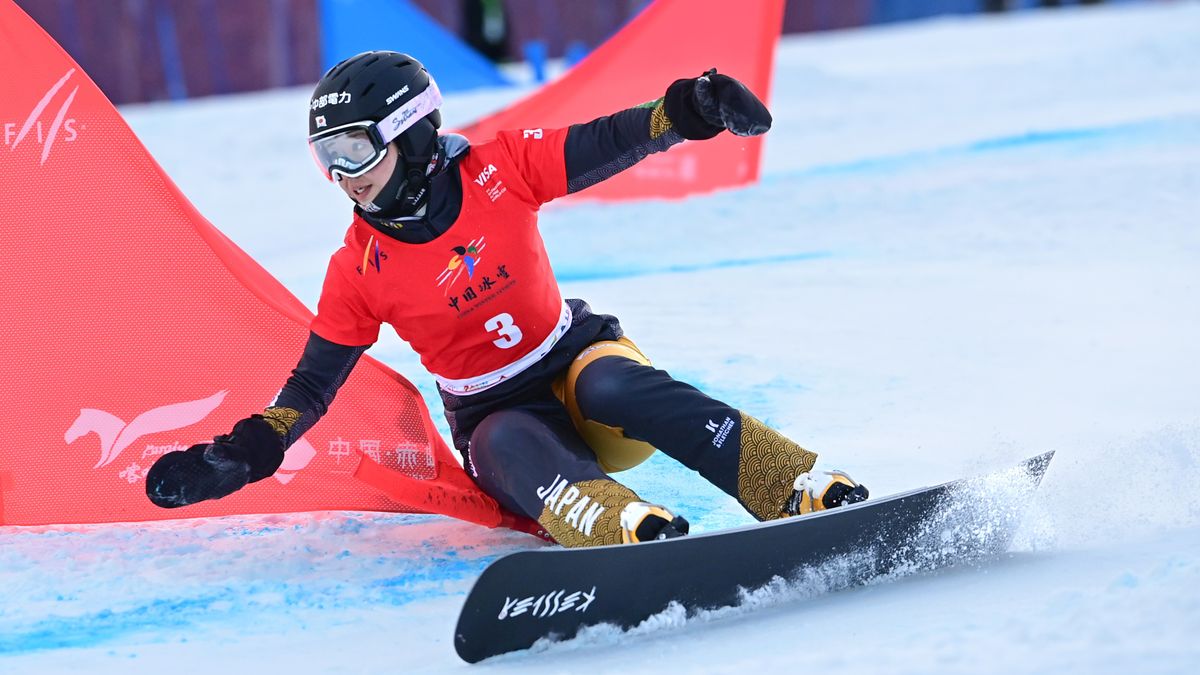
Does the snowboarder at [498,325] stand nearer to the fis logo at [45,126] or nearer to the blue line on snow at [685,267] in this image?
the fis logo at [45,126]

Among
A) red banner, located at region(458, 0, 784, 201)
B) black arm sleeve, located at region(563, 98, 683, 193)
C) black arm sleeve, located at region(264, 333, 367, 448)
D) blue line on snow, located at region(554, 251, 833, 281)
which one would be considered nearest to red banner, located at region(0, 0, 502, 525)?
black arm sleeve, located at region(264, 333, 367, 448)

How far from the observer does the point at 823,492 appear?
8.79 ft

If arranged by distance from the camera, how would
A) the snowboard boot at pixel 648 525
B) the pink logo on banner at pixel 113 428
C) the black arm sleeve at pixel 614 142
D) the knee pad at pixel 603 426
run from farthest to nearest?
1. the pink logo on banner at pixel 113 428
2. the knee pad at pixel 603 426
3. the black arm sleeve at pixel 614 142
4. the snowboard boot at pixel 648 525

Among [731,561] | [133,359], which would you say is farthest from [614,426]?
[133,359]

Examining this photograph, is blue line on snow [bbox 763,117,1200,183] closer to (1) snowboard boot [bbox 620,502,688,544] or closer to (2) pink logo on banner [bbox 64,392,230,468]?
(2) pink logo on banner [bbox 64,392,230,468]

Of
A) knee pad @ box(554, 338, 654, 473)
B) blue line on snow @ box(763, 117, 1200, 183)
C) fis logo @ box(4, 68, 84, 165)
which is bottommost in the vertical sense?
blue line on snow @ box(763, 117, 1200, 183)

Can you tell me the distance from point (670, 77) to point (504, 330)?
4129mm

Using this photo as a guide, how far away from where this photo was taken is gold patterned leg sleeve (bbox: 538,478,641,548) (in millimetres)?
2600

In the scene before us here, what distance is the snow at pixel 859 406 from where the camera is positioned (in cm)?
233

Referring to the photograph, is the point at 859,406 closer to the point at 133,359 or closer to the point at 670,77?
the point at 133,359

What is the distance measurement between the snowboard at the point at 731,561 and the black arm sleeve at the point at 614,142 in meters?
0.86

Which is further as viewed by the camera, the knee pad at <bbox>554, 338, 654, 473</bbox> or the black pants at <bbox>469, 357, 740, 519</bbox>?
the knee pad at <bbox>554, 338, 654, 473</bbox>

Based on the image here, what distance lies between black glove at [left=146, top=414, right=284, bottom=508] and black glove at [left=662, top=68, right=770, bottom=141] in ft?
3.40

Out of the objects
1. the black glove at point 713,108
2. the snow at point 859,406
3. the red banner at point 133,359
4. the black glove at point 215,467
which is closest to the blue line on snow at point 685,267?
the snow at point 859,406
